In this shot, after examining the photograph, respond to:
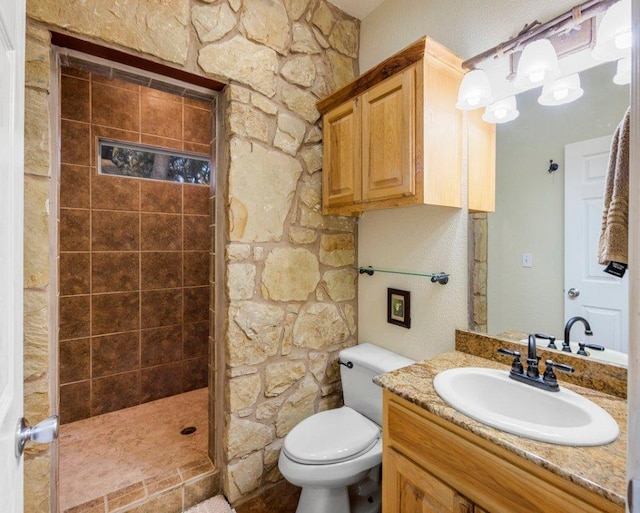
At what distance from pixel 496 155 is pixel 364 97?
2.22 ft

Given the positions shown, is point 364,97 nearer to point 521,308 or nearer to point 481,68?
point 481,68

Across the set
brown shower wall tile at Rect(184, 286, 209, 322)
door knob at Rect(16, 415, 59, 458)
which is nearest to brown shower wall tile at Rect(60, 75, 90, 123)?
brown shower wall tile at Rect(184, 286, 209, 322)

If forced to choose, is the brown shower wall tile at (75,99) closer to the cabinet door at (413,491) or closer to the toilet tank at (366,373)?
the toilet tank at (366,373)

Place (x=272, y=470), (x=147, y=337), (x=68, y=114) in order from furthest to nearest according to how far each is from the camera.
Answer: (x=147, y=337) < (x=68, y=114) < (x=272, y=470)

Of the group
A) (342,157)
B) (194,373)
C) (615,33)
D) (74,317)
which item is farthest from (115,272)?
(615,33)

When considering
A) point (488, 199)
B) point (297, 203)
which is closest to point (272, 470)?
point (297, 203)

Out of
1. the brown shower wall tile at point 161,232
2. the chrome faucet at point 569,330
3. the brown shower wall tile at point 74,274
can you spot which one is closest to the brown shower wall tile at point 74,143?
the brown shower wall tile at point 161,232

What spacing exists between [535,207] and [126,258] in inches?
107

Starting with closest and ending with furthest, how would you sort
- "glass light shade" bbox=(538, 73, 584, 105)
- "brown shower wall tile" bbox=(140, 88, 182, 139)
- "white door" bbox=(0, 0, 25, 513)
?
1. "white door" bbox=(0, 0, 25, 513)
2. "glass light shade" bbox=(538, 73, 584, 105)
3. "brown shower wall tile" bbox=(140, 88, 182, 139)

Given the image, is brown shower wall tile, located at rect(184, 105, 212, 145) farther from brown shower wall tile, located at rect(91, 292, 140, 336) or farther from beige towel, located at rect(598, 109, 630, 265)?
beige towel, located at rect(598, 109, 630, 265)

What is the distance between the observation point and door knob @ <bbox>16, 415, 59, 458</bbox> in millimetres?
643

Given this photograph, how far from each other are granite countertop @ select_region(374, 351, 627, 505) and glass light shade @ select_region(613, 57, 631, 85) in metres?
1.04

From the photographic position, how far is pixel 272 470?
169cm

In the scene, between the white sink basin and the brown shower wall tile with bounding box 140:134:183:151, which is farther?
the brown shower wall tile with bounding box 140:134:183:151
